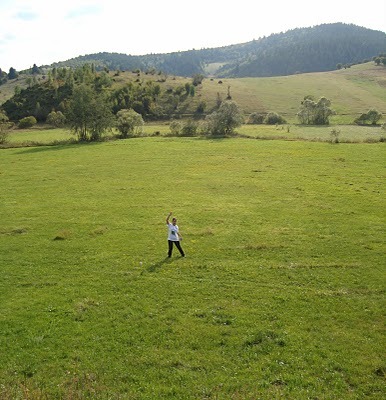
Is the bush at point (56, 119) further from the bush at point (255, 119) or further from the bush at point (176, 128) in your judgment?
the bush at point (255, 119)

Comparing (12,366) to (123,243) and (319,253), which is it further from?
(319,253)

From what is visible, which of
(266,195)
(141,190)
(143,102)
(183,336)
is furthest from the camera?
(143,102)

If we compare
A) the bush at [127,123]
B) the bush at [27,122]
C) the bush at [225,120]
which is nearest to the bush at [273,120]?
the bush at [225,120]

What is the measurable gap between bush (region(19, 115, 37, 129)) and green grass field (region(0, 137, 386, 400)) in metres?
96.1

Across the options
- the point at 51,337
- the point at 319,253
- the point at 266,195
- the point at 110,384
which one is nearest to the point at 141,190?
the point at 266,195

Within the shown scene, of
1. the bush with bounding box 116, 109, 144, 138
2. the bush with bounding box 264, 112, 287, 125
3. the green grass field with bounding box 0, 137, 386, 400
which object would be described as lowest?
the green grass field with bounding box 0, 137, 386, 400

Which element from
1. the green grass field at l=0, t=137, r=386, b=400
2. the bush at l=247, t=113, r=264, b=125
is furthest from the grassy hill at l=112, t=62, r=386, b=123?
the green grass field at l=0, t=137, r=386, b=400

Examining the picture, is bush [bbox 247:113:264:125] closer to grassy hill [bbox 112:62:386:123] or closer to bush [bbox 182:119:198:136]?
grassy hill [bbox 112:62:386:123]

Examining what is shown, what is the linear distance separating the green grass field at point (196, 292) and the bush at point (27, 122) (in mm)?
96074

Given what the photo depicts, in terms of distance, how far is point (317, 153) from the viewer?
68938mm

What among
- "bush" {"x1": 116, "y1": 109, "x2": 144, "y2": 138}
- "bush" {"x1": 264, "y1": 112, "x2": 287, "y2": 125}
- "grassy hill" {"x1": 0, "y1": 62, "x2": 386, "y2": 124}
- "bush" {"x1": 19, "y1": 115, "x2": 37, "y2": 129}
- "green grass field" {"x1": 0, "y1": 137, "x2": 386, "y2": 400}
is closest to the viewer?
"green grass field" {"x1": 0, "y1": 137, "x2": 386, "y2": 400}

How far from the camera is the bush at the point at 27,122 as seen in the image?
439 feet

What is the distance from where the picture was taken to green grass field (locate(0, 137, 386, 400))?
15523 millimetres

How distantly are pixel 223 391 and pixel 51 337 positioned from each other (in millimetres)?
8792
